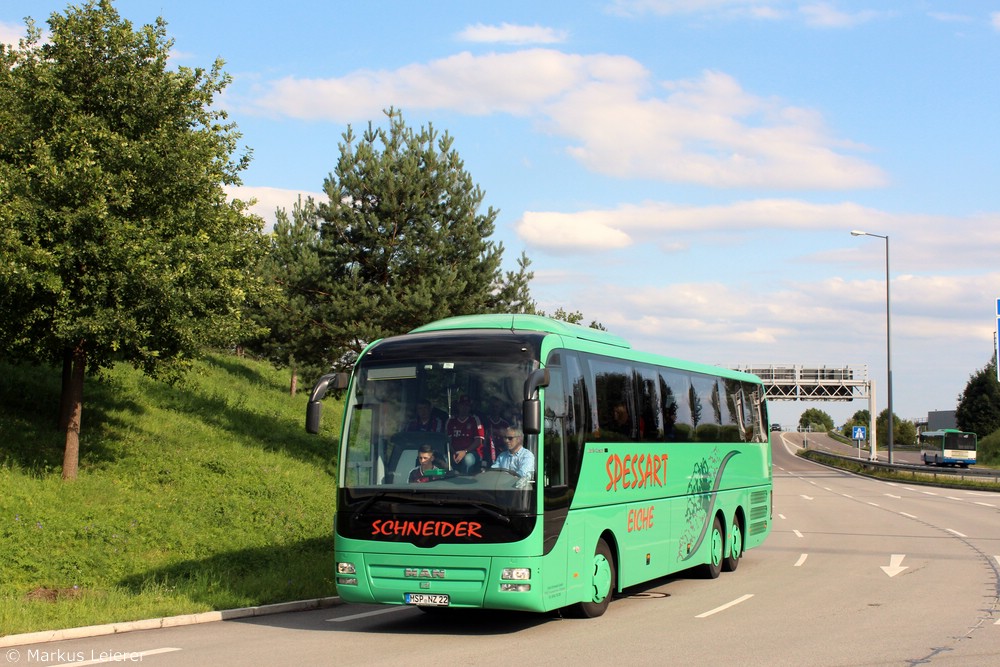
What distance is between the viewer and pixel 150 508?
19797 millimetres

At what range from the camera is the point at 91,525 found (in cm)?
1778

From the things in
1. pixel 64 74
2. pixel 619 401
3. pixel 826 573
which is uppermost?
pixel 64 74

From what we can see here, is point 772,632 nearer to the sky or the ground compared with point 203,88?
nearer to the ground

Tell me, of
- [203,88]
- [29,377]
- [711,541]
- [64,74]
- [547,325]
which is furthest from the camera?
[29,377]

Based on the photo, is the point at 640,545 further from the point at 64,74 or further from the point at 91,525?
the point at 64,74

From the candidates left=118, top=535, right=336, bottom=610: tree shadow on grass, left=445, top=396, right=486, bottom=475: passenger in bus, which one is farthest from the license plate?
left=118, top=535, right=336, bottom=610: tree shadow on grass

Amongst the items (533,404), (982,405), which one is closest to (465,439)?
(533,404)

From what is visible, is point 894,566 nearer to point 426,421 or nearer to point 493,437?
point 493,437

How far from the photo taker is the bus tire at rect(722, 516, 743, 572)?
60.7ft

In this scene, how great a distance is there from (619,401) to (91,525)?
31.5 feet

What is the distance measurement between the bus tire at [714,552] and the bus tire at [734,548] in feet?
0.92

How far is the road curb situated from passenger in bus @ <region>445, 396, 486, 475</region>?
3772 mm

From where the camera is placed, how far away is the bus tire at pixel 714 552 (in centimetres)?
1734

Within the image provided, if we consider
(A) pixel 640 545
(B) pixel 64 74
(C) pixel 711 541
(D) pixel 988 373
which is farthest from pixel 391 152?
(D) pixel 988 373
